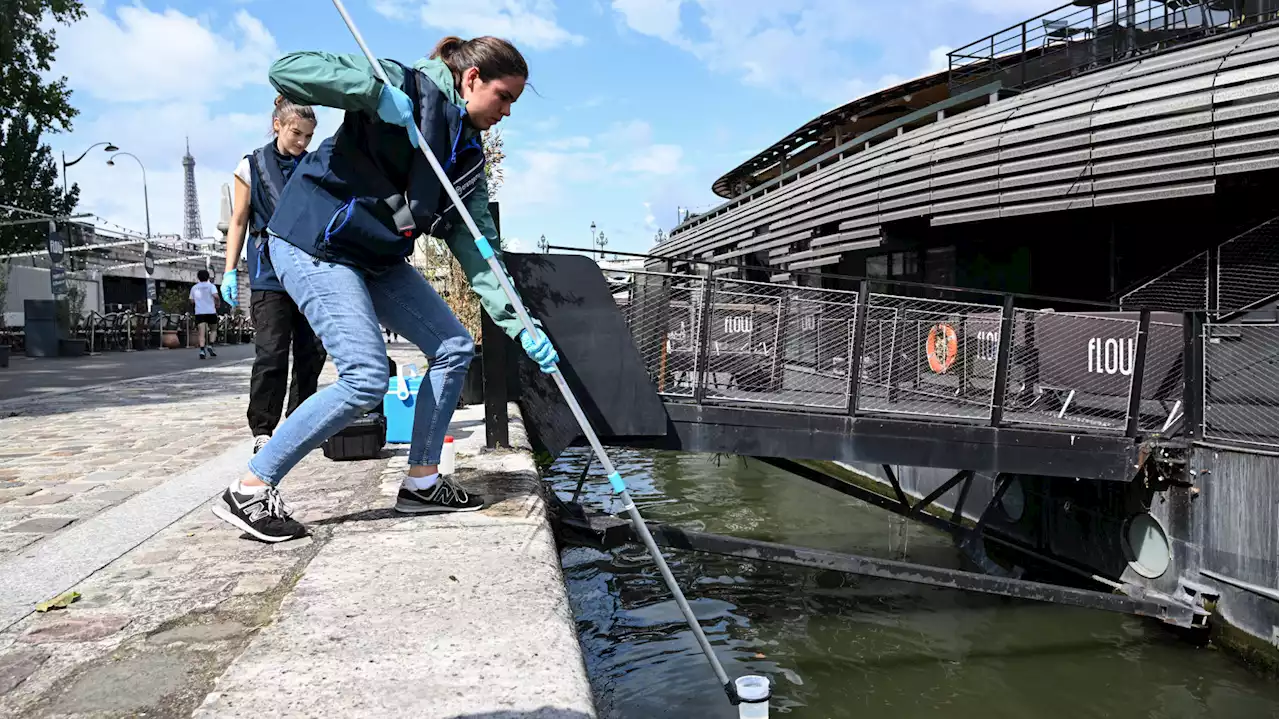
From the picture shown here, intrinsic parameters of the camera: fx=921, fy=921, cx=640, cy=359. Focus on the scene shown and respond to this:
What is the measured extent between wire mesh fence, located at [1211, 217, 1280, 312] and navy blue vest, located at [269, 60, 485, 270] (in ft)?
29.8

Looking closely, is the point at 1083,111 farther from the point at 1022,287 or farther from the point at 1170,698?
the point at 1170,698

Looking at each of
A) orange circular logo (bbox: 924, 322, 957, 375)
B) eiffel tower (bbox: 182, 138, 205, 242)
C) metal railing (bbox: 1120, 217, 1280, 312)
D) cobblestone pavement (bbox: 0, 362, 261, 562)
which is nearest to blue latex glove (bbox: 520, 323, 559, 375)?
cobblestone pavement (bbox: 0, 362, 261, 562)

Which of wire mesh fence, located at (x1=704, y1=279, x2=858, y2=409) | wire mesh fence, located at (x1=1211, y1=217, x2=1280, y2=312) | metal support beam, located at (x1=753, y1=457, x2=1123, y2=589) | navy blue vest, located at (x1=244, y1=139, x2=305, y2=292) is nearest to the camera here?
navy blue vest, located at (x1=244, y1=139, x2=305, y2=292)

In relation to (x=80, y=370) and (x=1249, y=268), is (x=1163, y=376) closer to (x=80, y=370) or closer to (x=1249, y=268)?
(x=1249, y=268)

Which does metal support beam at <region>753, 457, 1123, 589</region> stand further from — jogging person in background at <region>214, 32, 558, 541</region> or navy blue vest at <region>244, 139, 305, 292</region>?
jogging person in background at <region>214, 32, 558, 541</region>

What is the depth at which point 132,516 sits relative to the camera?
13.2 feet

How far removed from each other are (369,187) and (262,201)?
6.69ft

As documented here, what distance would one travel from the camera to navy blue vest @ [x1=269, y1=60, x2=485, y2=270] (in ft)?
10.5

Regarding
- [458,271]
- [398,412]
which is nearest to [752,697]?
[398,412]

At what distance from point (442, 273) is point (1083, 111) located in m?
8.10

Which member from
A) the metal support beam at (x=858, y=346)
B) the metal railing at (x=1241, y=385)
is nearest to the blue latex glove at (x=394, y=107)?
the metal support beam at (x=858, y=346)

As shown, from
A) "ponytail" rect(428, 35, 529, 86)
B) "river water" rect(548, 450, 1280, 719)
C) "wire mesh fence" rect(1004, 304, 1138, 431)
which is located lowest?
"river water" rect(548, 450, 1280, 719)

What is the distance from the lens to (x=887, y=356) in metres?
6.52

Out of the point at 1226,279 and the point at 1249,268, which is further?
the point at 1226,279
